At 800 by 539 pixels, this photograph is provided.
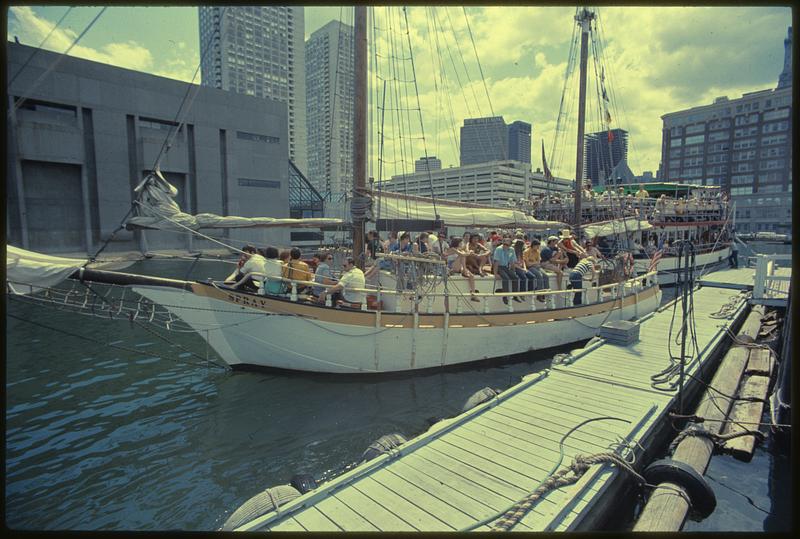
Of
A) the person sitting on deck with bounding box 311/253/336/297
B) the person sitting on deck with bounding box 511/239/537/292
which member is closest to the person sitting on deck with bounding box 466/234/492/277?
the person sitting on deck with bounding box 511/239/537/292

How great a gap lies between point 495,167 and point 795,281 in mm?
85438

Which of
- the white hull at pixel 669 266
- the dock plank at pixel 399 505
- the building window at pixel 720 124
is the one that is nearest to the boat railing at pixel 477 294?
the dock plank at pixel 399 505

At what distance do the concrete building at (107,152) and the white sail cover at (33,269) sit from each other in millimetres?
34219

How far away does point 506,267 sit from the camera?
11.1 metres

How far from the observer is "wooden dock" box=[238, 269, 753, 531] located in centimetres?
389

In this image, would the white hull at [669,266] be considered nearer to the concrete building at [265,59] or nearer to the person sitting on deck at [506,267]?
the person sitting on deck at [506,267]

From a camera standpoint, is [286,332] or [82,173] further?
[82,173]

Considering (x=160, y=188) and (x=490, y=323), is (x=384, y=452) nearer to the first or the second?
(x=490, y=323)

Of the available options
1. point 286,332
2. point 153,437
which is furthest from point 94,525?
point 286,332

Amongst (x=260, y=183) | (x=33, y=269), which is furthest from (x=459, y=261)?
(x=260, y=183)

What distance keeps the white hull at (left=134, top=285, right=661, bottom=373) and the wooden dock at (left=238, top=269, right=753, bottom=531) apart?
2.52 m

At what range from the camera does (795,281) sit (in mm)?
3156

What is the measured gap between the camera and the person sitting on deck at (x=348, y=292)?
28.9 feet

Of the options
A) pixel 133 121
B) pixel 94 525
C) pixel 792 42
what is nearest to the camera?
pixel 792 42
